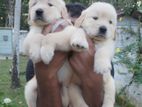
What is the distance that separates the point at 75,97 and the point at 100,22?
1.70ft

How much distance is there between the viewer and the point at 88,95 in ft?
10.6

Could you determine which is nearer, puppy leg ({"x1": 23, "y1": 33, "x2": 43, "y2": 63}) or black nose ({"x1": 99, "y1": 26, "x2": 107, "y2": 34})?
puppy leg ({"x1": 23, "y1": 33, "x2": 43, "y2": 63})

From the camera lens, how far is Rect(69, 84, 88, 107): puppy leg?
319cm

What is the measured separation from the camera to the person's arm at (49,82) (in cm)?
310

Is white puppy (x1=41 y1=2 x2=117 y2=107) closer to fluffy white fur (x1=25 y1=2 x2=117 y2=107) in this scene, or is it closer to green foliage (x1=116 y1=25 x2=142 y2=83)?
fluffy white fur (x1=25 y1=2 x2=117 y2=107)

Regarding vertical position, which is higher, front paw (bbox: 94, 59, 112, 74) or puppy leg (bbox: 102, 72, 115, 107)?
front paw (bbox: 94, 59, 112, 74)

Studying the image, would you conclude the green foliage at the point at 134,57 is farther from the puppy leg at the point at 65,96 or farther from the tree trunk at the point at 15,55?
the puppy leg at the point at 65,96

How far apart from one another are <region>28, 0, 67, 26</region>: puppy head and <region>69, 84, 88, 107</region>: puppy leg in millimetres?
465

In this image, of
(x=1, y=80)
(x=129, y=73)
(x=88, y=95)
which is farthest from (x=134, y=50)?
(x=1, y=80)

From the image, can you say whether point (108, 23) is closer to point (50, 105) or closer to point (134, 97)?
point (50, 105)

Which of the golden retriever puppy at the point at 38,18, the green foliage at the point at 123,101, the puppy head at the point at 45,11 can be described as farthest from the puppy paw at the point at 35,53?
the green foliage at the point at 123,101

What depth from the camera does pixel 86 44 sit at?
2953 mm

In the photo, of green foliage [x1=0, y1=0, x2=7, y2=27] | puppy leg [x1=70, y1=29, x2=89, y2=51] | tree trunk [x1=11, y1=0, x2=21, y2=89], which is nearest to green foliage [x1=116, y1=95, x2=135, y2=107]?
tree trunk [x1=11, y1=0, x2=21, y2=89]

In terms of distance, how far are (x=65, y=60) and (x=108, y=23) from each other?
371mm
